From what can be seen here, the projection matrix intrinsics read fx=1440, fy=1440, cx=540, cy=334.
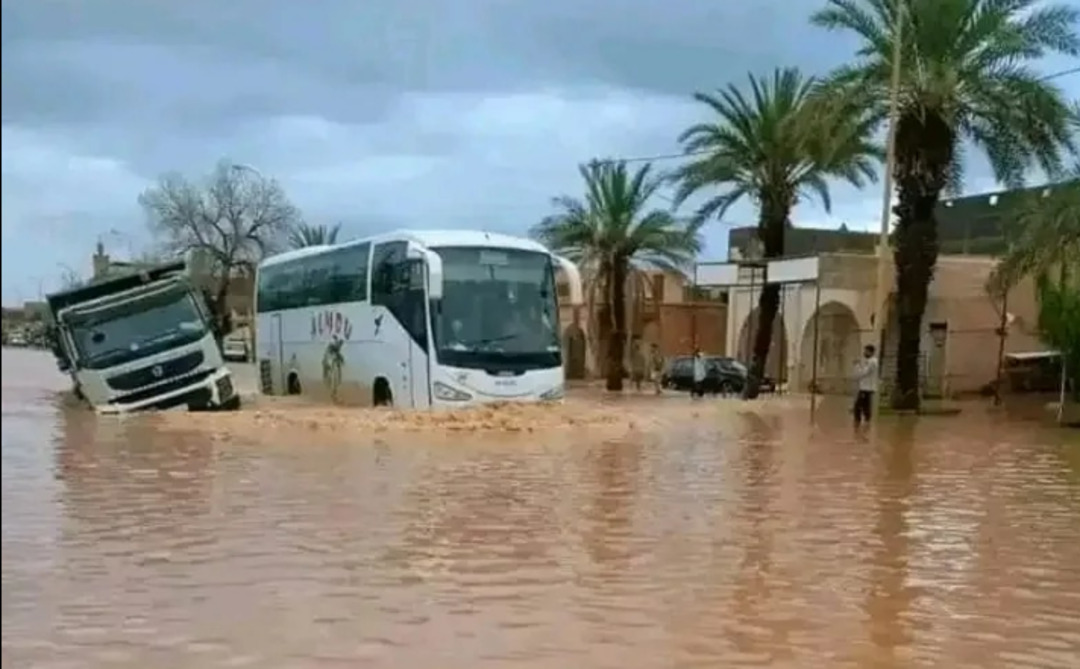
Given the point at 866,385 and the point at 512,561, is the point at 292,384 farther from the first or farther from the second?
the point at 512,561

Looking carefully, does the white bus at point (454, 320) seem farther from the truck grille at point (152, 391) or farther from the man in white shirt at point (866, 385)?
the man in white shirt at point (866, 385)

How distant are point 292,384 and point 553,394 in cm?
906

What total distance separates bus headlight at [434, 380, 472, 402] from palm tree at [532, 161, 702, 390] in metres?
21.9

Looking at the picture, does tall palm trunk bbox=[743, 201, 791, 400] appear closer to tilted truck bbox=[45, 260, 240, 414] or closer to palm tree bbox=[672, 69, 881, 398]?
palm tree bbox=[672, 69, 881, 398]

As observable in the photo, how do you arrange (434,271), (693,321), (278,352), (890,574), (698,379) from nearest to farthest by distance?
(890,574)
(434,271)
(278,352)
(698,379)
(693,321)

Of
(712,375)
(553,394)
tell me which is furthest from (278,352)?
(712,375)

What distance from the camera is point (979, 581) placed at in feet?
31.8

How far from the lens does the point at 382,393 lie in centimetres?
2623

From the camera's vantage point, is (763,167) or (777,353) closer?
(763,167)

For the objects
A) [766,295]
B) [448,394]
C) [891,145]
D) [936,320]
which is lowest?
[448,394]

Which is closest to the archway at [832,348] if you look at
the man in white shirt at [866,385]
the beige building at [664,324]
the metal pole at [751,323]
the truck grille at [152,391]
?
the metal pole at [751,323]

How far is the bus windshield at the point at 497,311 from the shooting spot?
2403cm

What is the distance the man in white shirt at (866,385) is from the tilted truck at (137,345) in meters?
12.1

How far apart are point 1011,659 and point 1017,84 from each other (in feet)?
79.0
